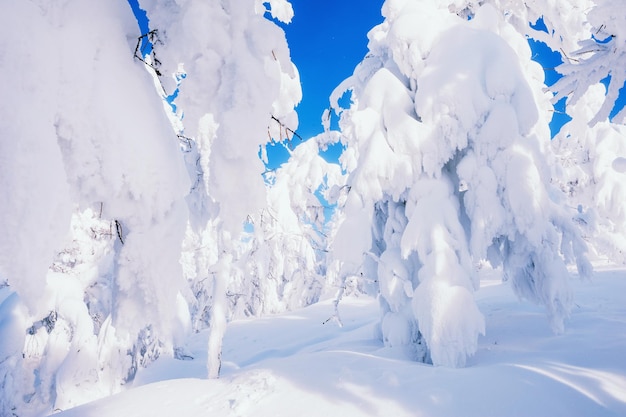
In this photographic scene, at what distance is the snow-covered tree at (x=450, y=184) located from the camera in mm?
6086

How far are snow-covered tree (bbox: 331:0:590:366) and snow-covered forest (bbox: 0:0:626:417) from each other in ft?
0.13

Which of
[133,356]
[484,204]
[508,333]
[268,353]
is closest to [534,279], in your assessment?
[508,333]

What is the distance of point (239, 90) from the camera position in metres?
2.56

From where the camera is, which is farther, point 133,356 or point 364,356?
point 133,356

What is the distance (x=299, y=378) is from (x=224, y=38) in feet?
13.5

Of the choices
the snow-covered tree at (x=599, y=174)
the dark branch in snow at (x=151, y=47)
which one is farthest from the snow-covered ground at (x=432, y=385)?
the snow-covered tree at (x=599, y=174)

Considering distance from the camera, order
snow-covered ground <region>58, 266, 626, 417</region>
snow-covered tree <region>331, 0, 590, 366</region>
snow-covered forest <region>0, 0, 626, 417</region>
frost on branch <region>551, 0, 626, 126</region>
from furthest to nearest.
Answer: snow-covered tree <region>331, 0, 590, 366</region>, snow-covered ground <region>58, 266, 626, 417</region>, frost on branch <region>551, 0, 626, 126</region>, snow-covered forest <region>0, 0, 626, 417</region>

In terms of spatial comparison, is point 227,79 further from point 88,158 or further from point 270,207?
point 270,207

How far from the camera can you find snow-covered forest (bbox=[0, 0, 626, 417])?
2.11 metres

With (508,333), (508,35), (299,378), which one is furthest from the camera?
(508,35)

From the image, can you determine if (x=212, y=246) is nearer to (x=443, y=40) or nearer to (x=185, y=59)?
(x=443, y=40)

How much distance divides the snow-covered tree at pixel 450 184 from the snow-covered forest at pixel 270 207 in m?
0.04

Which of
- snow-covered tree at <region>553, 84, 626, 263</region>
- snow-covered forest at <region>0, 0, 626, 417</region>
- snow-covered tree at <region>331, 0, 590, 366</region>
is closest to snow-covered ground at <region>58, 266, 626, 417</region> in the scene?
snow-covered forest at <region>0, 0, 626, 417</region>

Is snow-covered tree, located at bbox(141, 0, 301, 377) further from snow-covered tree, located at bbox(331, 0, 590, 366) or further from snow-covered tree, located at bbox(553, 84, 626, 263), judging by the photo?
snow-covered tree, located at bbox(553, 84, 626, 263)
